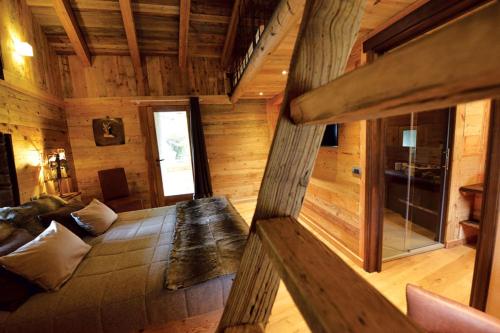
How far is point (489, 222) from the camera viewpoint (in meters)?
1.31

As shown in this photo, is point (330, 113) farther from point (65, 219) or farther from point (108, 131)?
point (108, 131)

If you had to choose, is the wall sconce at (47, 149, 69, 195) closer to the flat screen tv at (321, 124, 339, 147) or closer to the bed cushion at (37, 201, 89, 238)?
the bed cushion at (37, 201, 89, 238)

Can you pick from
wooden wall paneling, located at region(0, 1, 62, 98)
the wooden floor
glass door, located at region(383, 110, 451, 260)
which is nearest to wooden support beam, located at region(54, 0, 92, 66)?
wooden wall paneling, located at region(0, 1, 62, 98)

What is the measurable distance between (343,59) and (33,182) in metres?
3.59

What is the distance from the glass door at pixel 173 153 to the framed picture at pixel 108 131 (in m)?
0.62

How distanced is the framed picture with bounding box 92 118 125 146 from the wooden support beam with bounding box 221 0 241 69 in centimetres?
227

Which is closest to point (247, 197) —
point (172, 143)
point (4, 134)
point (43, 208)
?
point (172, 143)

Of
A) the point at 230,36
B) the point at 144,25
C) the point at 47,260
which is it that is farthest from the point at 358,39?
the point at 144,25

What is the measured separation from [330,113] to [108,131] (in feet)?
14.9

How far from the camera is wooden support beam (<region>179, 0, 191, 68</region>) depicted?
2984 millimetres

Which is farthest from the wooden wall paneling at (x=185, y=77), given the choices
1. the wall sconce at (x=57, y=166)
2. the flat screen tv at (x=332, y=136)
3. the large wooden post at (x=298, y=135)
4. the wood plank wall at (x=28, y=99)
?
the large wooden post at (x=298, y=135)

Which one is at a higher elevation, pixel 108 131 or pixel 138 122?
pixel 138 122

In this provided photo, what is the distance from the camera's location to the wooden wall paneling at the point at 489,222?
1.26m

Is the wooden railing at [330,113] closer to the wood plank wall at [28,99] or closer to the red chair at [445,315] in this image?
the red chair at [445,315]
